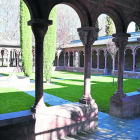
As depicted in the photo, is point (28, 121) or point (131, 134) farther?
point (131, 134)

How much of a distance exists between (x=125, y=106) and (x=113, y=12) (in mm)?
3036

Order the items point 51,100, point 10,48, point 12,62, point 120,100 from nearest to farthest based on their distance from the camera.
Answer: point 120,100, point 51,100, point 10,48, point 12,62

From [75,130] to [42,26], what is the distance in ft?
8.73

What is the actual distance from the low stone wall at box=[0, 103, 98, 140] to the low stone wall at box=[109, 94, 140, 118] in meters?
1.19

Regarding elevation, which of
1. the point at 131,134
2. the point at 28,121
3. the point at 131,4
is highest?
the point at 131,4

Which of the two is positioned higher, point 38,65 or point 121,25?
point 121,25

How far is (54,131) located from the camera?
3.95m

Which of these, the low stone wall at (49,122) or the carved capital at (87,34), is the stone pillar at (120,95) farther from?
the carved capital at (87,34)

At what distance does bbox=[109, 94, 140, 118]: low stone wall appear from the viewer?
554 centimetres

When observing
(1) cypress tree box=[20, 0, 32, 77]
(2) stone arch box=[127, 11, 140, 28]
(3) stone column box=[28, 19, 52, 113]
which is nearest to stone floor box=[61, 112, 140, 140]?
(3) stone column box=[28, 19, 52, 113]

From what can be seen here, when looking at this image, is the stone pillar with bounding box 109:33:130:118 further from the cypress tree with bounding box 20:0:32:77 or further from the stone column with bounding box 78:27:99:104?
the cypress tree with bounding box 20:0:32:77

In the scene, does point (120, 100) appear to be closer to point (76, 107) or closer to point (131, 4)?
point (76, 107)

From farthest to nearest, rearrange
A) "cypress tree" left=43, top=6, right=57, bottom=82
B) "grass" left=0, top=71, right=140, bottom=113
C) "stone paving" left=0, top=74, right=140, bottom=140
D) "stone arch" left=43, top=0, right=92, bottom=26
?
"cypress tree" left=43, top=6, right=57, bottom=82 → "grass" left=0, top=71, right=140, bottom=113 → "stone arch" left=43, top=0, right=92, bottom=26 → "stone paving" left=0, top=74, right=140, bottom=140

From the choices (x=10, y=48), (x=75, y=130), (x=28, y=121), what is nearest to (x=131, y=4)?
(x=75, y=130)
